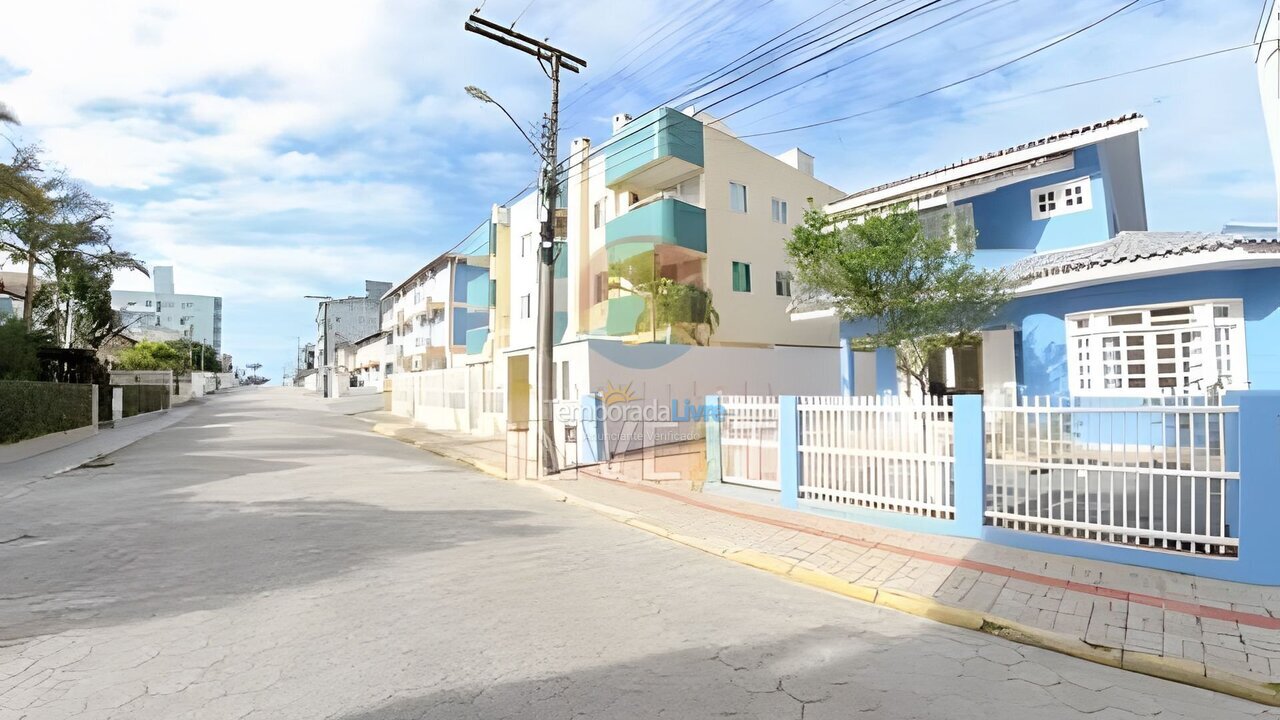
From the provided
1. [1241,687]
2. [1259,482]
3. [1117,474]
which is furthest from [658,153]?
[1241,687]

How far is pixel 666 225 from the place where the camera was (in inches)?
772

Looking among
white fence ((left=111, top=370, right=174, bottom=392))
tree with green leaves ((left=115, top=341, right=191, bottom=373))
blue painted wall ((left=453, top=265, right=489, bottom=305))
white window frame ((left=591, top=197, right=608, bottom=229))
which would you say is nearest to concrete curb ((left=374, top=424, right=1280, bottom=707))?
white window frame ((left=591, top=197, right=608, bottom=229))

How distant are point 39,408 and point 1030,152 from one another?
94.0 feet

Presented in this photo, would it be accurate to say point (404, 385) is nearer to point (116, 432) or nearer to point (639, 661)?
point (116, 432)

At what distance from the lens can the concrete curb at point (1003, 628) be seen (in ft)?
13.6

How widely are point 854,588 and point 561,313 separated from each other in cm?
2102

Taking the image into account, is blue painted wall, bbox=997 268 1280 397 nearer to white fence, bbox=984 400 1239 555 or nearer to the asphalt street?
white fence, bbox=984 400 1239 555

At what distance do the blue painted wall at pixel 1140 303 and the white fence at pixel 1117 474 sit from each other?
17.0 ft

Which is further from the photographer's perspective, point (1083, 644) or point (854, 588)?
point (854, 588)

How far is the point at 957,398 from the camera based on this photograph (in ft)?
23.7

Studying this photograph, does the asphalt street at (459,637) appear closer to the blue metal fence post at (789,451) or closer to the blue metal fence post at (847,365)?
the blue metal fence post at (789,451)

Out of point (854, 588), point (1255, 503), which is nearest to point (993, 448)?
point (1255, 503)

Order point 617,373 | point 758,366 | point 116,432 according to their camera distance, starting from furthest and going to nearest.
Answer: point 116,432
point 758,366
point 617,373

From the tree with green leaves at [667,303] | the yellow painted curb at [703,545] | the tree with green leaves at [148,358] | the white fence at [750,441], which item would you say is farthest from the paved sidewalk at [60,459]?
the tree with green leaves at [148,358]
